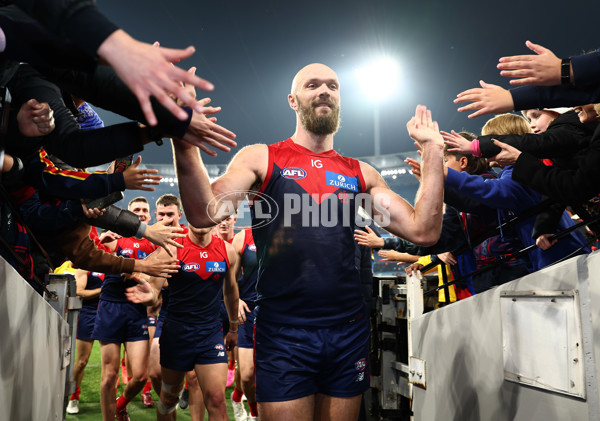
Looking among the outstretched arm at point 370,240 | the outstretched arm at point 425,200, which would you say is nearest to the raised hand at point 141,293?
the outstretched arm at point 370,240

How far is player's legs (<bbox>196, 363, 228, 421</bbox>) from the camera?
13.9 ft

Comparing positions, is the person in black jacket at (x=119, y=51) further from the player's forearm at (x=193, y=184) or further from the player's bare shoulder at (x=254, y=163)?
the player's bare shoulder at (x=254, y=163)

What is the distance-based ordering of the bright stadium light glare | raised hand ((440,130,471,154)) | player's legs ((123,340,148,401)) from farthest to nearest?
1. the bright stadium light glare
2. player's legs ((123,340,148,401))
3. raised hand ((440,130,471,154))

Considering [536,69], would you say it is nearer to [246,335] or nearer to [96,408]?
[246,335]

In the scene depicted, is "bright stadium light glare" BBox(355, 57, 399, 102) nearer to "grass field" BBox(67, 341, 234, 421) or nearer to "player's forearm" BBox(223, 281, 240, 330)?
"grass field" BBox(67, 341, 234, 421)

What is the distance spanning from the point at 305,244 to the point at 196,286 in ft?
8.92

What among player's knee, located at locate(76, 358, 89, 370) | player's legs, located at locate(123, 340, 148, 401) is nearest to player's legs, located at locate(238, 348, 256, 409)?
player's legs, located at locate(123, 340, 148, 401)

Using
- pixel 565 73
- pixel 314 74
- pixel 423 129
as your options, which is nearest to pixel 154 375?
pixel 314 74

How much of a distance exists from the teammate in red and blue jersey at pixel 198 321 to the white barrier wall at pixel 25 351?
1633 mm

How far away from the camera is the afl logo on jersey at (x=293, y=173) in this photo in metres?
2.56

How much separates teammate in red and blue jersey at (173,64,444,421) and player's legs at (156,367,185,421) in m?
2.45

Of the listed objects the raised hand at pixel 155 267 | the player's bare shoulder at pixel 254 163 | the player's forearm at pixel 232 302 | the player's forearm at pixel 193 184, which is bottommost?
the player's forearm at pixel 232 302

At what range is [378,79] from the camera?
26.6 metres

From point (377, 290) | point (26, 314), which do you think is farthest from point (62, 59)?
point (377, 290)
